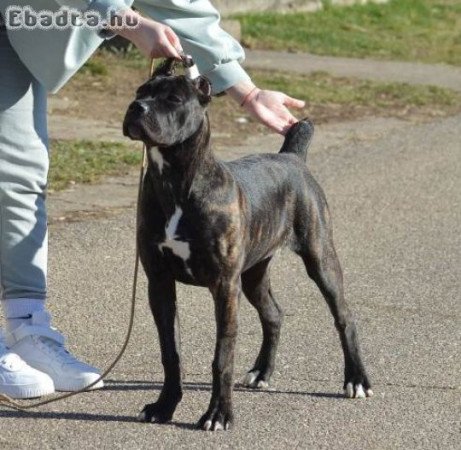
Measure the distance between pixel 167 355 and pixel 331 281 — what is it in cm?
79

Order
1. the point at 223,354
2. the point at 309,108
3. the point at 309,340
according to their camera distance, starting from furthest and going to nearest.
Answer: the point at 309,108
the point at 309,340
the point at 223,354

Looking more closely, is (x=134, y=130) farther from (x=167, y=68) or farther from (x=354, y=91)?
(x=354, y=91)

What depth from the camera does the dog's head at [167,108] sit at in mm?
4203

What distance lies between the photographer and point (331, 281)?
5.11 meters

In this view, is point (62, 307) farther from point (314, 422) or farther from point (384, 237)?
point (384, 237)

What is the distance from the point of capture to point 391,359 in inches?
Answer: 219

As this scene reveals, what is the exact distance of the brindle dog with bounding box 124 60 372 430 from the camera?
4297 millimetres

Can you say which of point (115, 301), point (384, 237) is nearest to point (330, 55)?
point (384, 237)

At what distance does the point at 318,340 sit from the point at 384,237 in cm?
220

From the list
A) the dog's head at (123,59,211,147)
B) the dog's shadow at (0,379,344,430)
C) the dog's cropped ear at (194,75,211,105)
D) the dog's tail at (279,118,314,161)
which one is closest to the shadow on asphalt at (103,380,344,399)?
the dog's shadow at (0,379,344,430)

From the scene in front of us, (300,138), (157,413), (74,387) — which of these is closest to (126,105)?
(300,138)

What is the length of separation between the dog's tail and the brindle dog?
0.23 meters

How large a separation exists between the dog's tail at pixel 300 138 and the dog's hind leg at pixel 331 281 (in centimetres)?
25

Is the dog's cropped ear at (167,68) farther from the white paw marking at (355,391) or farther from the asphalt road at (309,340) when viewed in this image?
the white paw marking at (355,391)
